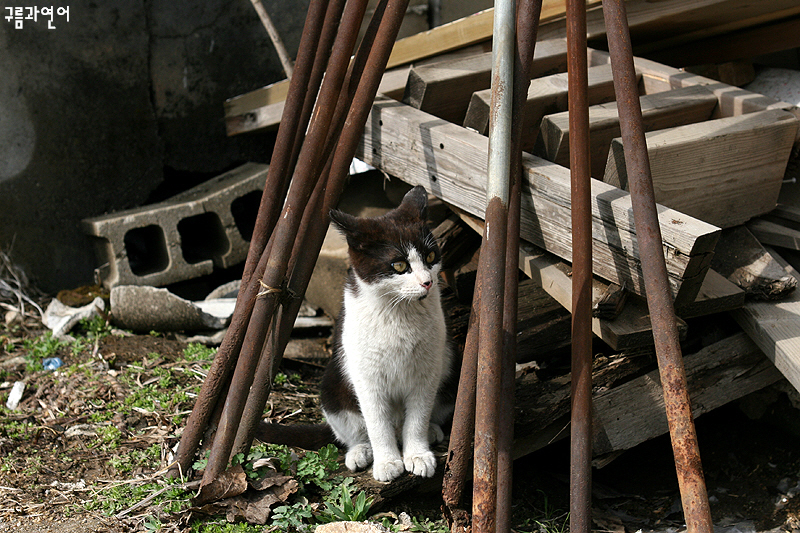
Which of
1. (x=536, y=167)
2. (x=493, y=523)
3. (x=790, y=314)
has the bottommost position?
(x=493, y=523)

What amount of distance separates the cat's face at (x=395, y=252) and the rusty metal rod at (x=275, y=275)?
0.19 meters

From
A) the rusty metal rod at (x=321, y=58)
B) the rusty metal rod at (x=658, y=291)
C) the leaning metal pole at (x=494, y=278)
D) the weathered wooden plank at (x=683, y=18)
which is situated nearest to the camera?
the rusty metal rod at (x=658, y=291)

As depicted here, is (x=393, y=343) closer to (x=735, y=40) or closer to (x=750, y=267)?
(x=750, y=267)

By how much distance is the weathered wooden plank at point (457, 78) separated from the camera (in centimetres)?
327

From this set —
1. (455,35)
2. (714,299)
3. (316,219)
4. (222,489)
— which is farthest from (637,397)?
(455,35)

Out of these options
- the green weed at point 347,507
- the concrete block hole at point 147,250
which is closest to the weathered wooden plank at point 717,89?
the green weed at point 347,507

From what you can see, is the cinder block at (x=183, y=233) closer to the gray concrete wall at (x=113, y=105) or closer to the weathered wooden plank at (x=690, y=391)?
Result: the gray concrete wall at (x=113, y=105)

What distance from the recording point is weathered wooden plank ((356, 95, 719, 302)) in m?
2.15

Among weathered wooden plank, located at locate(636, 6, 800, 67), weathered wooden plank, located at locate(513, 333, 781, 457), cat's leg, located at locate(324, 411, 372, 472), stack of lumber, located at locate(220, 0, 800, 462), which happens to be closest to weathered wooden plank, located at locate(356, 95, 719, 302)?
stack of lumber, located at locate(220, 0, 800, 462)

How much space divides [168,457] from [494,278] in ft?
5.78

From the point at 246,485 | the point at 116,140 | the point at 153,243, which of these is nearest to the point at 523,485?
the point at 246,485

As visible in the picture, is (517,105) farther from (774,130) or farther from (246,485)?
(246,485)

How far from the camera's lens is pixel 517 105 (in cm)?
228

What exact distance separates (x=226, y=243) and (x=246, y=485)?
281cm
